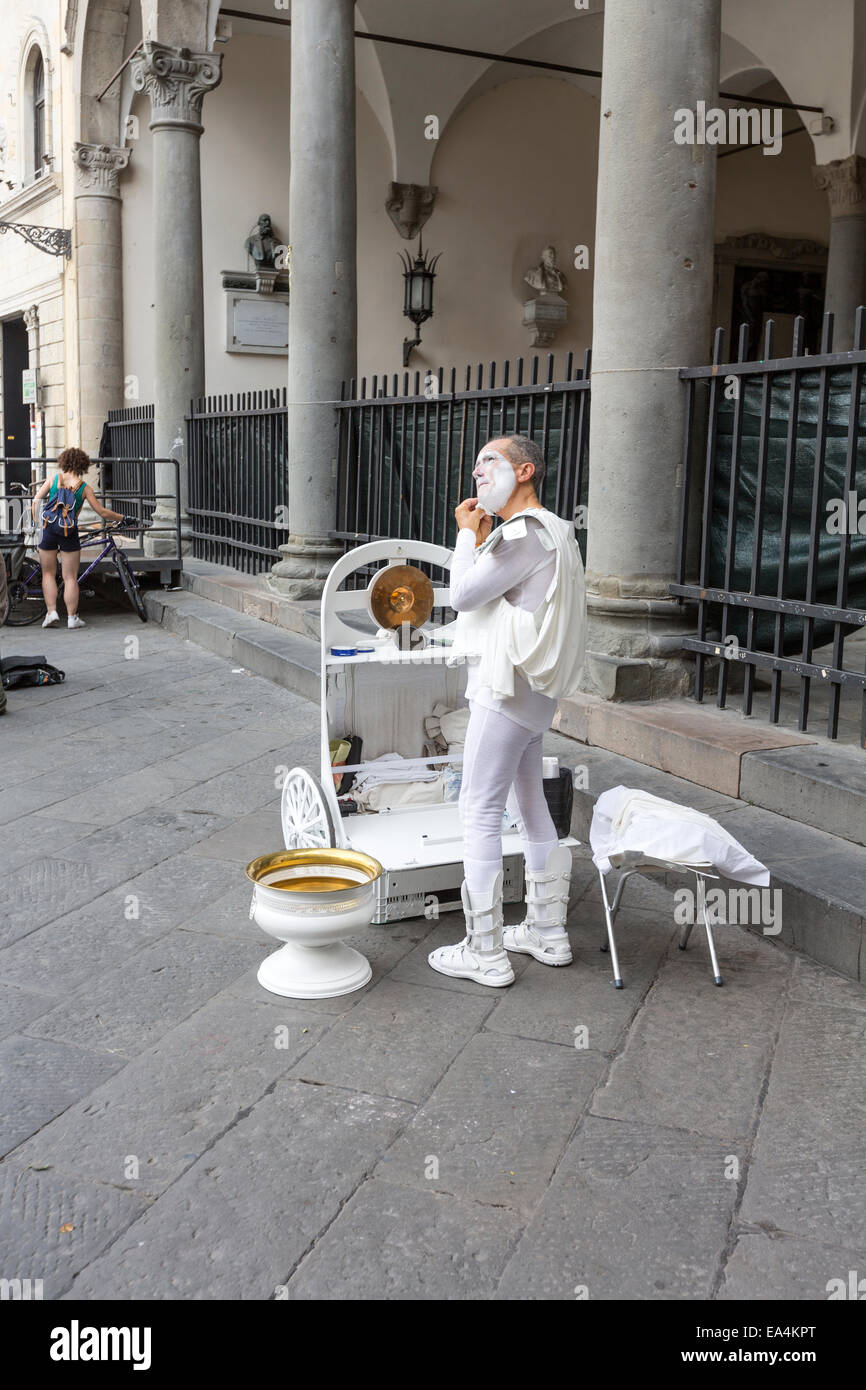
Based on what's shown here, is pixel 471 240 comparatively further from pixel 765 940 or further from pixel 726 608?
pixel 765 940

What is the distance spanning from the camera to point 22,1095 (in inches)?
120

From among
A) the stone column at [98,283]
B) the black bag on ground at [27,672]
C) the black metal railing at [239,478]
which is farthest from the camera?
the stone column at [98,283]

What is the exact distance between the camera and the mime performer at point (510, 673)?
347 cm

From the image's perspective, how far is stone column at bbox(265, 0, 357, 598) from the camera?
8.70 meters

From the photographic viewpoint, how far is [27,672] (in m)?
8.02

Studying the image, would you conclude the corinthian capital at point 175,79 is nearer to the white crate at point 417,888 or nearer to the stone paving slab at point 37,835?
the stone paving slab at point 37,835

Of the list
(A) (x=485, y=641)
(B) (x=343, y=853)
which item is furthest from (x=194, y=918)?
(A) (x=485, y=641)

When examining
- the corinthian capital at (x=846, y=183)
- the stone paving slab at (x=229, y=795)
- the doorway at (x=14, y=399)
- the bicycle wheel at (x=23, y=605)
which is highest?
the corinthian capital at (x=846, y=183)

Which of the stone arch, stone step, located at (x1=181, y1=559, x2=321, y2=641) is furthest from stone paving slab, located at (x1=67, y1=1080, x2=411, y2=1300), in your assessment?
the stone arch

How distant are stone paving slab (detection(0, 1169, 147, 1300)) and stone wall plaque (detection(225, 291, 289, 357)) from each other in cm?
1436

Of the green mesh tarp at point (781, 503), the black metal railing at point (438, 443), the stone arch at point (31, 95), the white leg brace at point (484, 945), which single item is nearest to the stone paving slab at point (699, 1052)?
the white leg brace at point (484, 945)

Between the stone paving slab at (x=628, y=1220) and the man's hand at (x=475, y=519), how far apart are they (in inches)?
65.6

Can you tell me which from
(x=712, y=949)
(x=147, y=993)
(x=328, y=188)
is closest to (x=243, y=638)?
(x=328, y=188)
